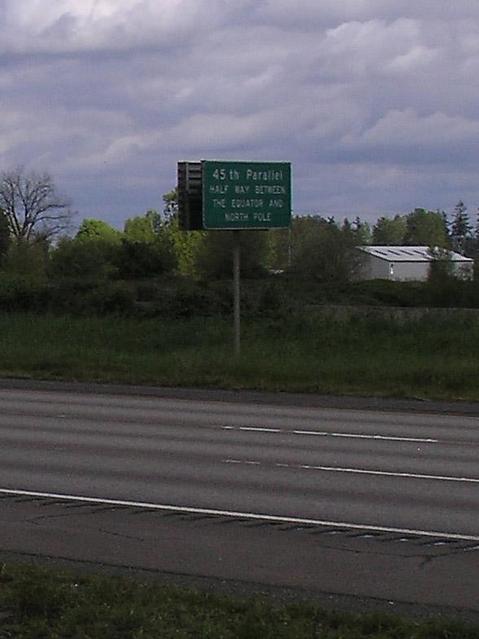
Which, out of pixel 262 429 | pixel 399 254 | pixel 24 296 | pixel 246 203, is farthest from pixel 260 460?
pixel 399 254

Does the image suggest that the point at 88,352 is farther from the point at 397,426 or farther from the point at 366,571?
the point at 366,571

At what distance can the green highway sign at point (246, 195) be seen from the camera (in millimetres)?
30281

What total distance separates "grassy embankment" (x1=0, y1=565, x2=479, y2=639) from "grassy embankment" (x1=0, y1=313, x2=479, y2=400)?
18.2 m

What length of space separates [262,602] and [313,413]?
594 inches

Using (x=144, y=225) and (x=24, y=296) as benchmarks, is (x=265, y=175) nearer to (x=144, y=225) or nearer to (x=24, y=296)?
(x=24, y=296)

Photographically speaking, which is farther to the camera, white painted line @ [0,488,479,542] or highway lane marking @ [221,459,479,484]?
highway lane marking @ [221,459,479,484]

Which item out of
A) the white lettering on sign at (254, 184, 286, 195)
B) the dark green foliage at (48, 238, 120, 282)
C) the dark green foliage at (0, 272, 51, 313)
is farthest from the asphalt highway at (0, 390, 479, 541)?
the dark green foliage at (48, 238, 120, 282)

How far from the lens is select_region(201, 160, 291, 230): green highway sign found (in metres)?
30.3

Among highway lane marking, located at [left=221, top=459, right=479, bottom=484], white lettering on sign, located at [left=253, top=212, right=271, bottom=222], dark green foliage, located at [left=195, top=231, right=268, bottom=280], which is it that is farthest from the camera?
dark green foliage, located at [left=195, top=231, right=268, bottom=280]

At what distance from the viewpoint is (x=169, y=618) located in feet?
23.3

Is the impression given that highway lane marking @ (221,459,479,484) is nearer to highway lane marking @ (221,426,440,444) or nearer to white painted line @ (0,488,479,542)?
white painted line @ (0,488,479,542)

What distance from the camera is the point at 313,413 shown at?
22828 millimetres

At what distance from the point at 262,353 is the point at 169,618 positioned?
24719 millimetres

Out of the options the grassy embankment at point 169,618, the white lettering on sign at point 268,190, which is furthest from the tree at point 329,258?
the grassy embankment at point 169,618
